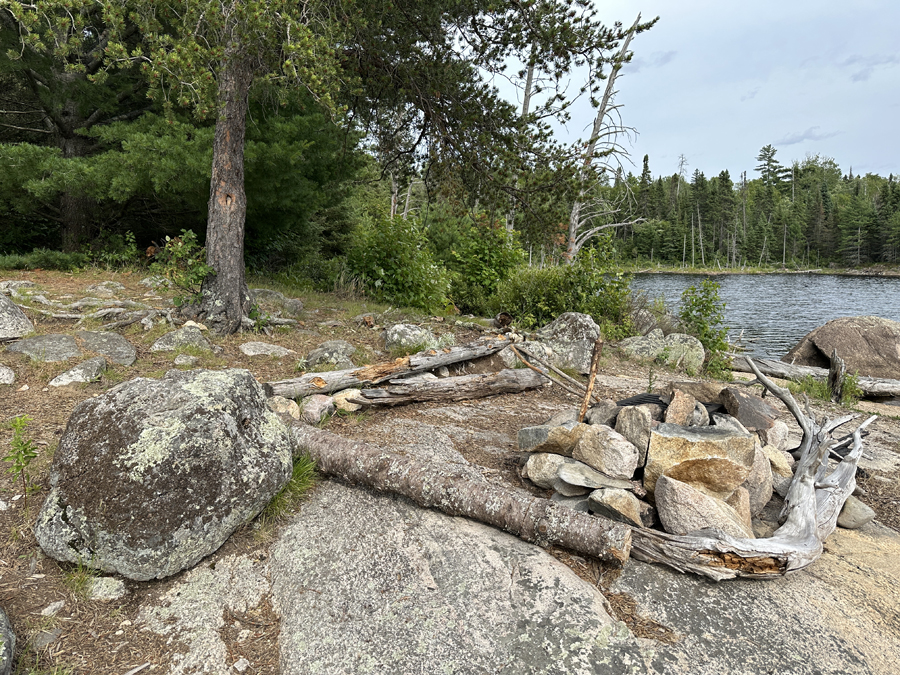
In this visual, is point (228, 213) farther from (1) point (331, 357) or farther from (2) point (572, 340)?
(2) point (572, 340)

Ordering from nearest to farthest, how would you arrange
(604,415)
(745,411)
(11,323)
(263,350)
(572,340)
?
1. (604,415)
2. (745,411)
3. (11,323)
4. (263,350)
5. (572,340)

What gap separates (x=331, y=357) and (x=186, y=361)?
165 centimetres

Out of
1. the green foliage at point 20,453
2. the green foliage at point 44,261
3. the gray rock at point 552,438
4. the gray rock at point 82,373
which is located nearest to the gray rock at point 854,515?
the gray rock at point 552,438

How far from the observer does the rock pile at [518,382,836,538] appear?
10.0 feet

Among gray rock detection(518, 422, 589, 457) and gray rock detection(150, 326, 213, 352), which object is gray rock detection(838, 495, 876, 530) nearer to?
gray rock detection(518, 422, 589, 457)

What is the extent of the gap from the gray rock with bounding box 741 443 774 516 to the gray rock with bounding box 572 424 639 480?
2.78 ft

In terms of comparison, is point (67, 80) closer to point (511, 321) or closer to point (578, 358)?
point (511, 321)

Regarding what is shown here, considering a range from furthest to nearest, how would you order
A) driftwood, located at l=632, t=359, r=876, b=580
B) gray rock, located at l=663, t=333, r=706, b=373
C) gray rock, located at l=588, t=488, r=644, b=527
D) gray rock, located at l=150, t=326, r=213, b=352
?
gray rock, located at l=663, t=333, r=706, b=373 < gray rock, located at l=150, t=326, r=213, b=352 < gray rock, located at l=588, t=488, r=644, b=527 < driftwood, located at l=632, t=359, r=876, b=580

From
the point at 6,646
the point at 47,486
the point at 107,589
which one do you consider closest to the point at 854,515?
the point at 107,589

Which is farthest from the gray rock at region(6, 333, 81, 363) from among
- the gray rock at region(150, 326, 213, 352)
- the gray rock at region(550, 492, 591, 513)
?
the gray rock at region(550, 492, 591, 513)

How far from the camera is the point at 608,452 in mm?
3447

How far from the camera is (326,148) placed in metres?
10.1

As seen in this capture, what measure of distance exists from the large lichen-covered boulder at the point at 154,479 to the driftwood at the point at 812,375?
8.66m

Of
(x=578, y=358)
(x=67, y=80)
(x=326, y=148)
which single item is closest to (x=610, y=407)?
(x=578, y=358)
